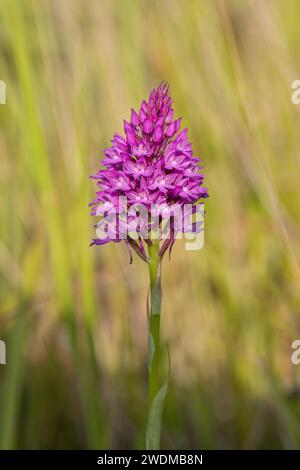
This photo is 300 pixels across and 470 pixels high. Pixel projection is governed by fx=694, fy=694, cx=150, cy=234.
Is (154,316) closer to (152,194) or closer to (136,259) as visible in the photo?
(152,194)

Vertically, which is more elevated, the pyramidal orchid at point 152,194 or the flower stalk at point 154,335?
the pyramidal orchid at point 152,194

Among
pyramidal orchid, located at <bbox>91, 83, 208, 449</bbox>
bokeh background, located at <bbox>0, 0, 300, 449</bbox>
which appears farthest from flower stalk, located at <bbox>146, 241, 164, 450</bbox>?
bokeh background, located at <bbox>0, 0, 300, 449</bbox>

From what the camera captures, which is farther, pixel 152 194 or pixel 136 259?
pixel 136 259

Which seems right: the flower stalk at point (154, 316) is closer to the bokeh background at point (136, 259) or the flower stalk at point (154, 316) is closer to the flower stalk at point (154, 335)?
the flower stalk at point (154, 335)

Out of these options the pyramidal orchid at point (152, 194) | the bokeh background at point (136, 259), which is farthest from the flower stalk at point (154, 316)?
the bokeh background at point (136, 259)

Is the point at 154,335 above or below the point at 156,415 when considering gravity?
above

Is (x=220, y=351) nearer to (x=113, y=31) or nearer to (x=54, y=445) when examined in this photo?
(x=54, y=445)

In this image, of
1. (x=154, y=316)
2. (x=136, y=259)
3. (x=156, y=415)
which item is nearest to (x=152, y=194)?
(x=154, y=316)

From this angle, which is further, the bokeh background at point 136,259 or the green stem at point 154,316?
the bokeh background at point 136,259
